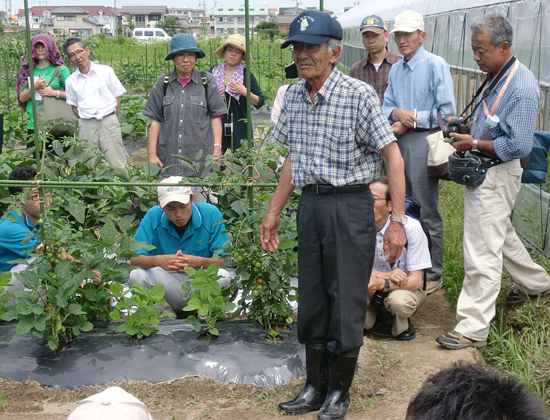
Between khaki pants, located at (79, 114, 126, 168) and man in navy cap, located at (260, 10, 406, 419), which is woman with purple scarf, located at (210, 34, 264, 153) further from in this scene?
man in navy cap, located at (260, 10, 406, 419)

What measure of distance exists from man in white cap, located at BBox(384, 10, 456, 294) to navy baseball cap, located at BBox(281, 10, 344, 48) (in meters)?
1.84

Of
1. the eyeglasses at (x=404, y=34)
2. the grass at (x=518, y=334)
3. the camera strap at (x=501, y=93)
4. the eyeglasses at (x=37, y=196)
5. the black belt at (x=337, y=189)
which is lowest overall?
the grass at (x=518, y=334)

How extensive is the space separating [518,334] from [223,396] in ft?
6.19

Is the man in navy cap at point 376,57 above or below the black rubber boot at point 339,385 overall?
above

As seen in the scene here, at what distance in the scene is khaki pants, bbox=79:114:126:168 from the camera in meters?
6.57

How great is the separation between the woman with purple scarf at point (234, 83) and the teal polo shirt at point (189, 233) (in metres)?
1.81

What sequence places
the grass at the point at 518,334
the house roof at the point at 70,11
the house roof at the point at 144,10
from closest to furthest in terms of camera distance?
the grass at the point at 518,334
the house roof at the point at 70,11
the house roof at the point at 144,10

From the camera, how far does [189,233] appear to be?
4105 mm

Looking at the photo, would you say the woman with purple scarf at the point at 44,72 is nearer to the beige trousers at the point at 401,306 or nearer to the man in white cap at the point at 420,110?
the man in white cap at the point at 420,110

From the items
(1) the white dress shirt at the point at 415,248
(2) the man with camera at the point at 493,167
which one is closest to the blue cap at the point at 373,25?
(2) the man with camera at the point at 493,167

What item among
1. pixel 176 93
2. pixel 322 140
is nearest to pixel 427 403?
pixel 322 140

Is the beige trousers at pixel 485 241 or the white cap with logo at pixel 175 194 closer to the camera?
the beige trousers at pixel 485 241

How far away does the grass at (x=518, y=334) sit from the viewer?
3.38 meters

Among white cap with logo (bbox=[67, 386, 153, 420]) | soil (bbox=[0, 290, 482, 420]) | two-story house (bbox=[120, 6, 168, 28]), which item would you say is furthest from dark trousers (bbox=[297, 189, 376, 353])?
two-story house (bbox=[120, 6, 168, 28])
